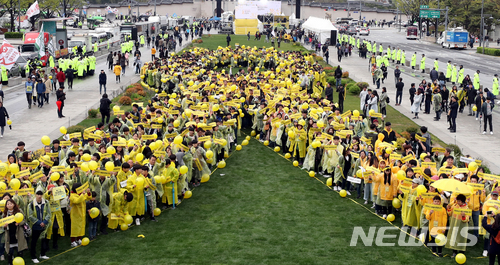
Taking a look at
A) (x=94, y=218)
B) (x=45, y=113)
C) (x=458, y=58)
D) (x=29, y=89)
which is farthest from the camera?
(x=458, y=58)

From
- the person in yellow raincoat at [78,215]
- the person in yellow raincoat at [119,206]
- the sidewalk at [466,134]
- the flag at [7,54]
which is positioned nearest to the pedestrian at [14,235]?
the person in yellow raincoat at [78,215]

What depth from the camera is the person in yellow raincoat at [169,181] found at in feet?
44.2

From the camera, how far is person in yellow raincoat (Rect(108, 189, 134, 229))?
1231cm

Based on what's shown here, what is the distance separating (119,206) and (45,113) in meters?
14.9

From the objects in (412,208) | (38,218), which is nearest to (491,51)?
(412,208)

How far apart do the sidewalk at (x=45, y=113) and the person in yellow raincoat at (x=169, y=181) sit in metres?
7.57

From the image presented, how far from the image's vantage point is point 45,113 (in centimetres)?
2555

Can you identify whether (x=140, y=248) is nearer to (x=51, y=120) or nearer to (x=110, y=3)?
(x=51, y=120)

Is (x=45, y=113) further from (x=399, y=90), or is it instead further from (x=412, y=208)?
(x=412, y=208)

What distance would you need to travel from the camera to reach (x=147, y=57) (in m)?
49.5

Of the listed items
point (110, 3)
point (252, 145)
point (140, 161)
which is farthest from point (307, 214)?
point (110, 3)

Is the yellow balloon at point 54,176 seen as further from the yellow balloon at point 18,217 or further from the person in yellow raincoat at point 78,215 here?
the yellow balloon at point 18,217

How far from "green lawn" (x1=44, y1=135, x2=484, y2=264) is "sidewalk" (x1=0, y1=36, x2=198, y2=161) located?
27.3 ft

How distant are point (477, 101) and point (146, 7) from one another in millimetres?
107491
